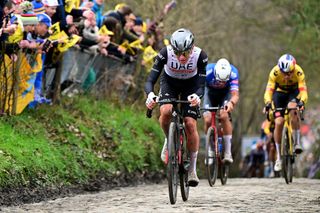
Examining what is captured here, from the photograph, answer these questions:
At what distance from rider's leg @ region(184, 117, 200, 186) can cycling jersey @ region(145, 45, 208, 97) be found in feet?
1.36

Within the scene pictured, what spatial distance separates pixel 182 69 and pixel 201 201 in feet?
5.69

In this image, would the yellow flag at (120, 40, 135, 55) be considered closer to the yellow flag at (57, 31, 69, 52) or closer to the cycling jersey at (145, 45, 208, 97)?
the yellow flag at (57, 31, 69, 52)

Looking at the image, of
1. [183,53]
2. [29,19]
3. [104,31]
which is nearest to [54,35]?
[29,19]

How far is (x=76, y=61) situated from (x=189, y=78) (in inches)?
179

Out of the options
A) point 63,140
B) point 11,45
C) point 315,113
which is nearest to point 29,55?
point 11,45

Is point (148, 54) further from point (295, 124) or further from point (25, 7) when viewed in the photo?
point (25, 7)

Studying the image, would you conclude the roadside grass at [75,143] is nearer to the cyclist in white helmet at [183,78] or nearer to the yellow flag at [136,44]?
the yellow flag at [136,44]

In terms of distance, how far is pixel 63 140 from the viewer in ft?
44.1

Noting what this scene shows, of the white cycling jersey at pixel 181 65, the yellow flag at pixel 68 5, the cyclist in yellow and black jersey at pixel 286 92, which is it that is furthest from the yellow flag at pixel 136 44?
the white cycling jersey at pixel 181 65

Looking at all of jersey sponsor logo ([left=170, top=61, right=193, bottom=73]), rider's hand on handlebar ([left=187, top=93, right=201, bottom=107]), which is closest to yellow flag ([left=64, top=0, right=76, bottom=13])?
jersey sponsor logo ([left=170, top=61, right=193, bottom=73])

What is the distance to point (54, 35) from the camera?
1339 centimetres

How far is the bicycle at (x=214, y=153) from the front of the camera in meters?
14.1

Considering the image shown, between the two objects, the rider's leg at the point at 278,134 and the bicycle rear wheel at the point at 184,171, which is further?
the rider's leg at the point at 278,134

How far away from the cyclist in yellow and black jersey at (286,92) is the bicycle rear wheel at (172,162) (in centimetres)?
472
